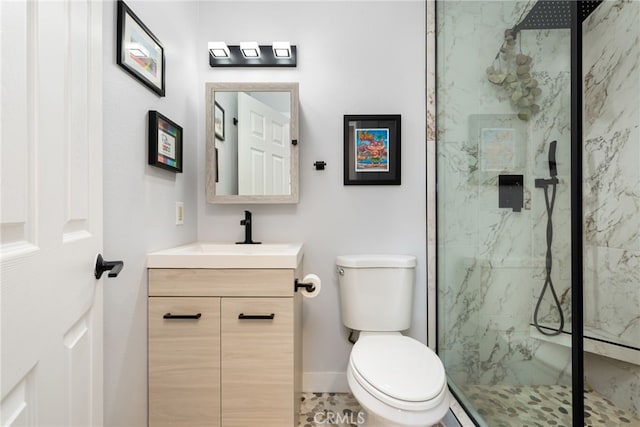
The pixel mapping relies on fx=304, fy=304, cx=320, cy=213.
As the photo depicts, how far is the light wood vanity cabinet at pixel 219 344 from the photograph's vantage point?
3.89 ft

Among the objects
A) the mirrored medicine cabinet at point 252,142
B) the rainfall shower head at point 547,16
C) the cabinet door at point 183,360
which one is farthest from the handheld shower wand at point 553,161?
the cabinet door at point 183,360

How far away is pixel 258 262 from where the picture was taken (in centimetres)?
119

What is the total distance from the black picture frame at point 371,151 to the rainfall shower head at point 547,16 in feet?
2.43

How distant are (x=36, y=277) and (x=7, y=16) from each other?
379 millimetres

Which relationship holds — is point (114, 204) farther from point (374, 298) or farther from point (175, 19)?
point (374, 298)

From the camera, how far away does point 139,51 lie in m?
1.14

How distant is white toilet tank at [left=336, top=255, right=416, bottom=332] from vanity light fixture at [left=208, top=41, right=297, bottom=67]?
46.5 inches

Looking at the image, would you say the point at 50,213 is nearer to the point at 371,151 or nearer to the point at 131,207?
the point at 131,207

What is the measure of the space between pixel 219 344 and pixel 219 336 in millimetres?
31

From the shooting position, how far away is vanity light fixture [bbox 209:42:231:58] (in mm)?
1684

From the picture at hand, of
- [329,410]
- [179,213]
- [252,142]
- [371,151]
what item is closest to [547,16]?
[371,151]

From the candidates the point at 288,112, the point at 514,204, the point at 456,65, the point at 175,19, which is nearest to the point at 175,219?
the point at 288,112

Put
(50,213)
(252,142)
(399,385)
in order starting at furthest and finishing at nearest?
(252,142), (399,385), (50,213)

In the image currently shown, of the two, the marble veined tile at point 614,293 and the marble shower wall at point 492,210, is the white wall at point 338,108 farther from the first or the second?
the marble veined tile at point 614,293
